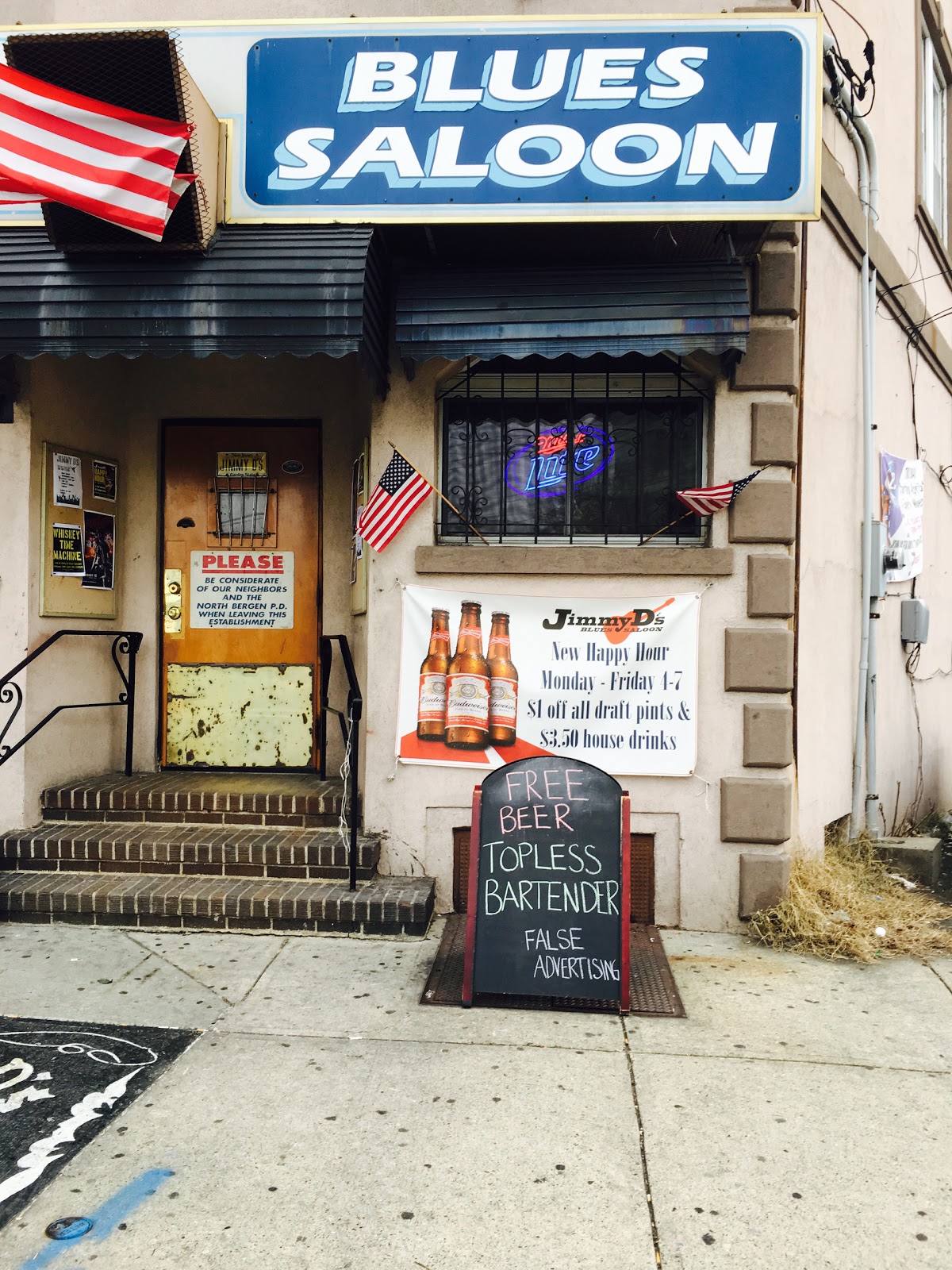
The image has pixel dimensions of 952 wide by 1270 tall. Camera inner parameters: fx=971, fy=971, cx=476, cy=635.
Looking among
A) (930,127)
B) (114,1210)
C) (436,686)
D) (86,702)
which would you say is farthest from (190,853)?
(930,127)

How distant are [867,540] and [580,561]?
2630 mm

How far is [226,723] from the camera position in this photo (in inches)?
281

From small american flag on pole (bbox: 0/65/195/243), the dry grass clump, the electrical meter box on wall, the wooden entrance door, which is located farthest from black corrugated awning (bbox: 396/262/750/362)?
the electrical meter box on wall

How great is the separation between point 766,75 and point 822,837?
4.63 m

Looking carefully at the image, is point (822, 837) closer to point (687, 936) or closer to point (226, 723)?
point (687, 936)

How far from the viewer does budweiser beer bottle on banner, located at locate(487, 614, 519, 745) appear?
5.81 metres

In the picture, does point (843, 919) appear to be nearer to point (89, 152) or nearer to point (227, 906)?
point (227, 906)

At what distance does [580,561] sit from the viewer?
5.79 metres

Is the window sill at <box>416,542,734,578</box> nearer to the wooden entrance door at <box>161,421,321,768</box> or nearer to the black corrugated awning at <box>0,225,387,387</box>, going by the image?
the black corrugated awning at <box>0,225,387,387</box>

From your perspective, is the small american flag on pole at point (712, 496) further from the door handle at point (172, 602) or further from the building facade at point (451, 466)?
the door handle at point (172, 602)

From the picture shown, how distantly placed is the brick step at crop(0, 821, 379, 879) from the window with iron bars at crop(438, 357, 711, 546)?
80.3 inches

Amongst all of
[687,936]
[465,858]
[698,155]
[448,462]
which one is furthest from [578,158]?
[687,936]

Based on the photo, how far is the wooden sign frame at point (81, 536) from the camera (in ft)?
20.9

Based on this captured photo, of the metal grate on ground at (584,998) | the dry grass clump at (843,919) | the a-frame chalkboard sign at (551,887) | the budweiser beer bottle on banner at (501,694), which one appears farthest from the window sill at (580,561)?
the metal grate on ground at (584,998)
